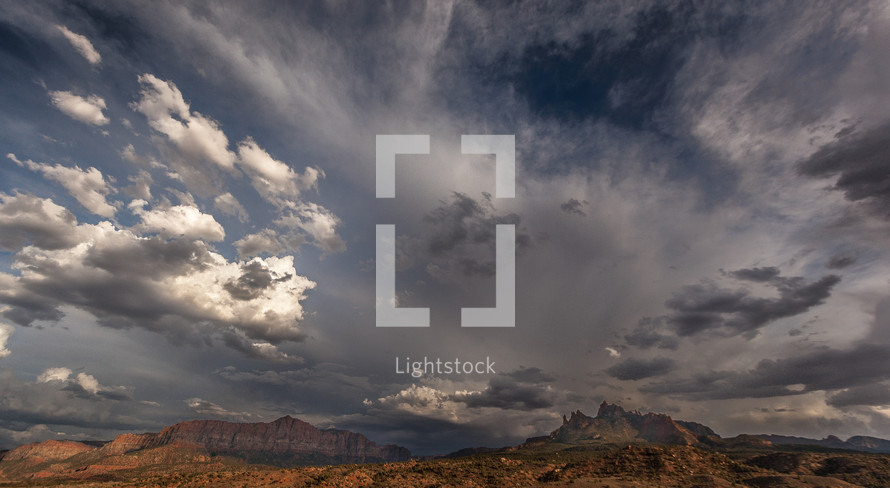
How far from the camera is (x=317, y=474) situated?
125 m

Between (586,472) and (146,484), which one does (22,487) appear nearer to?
(146,484)

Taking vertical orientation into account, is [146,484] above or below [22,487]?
above

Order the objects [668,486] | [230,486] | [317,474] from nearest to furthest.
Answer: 1. [668,486]
2. [230,486]
3. [317,474]

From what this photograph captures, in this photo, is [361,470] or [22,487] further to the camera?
[22,487]

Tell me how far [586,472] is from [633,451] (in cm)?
2182

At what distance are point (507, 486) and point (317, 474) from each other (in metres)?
60.4

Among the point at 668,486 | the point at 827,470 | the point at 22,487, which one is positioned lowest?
the point at 22,487

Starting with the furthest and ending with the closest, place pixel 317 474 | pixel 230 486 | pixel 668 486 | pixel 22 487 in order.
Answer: pixel 22 487
pixel 317 474
pixel 230 486
pixel 668 486

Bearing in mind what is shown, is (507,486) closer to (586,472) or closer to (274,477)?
(586,472)

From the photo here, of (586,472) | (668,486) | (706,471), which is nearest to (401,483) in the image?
(586,472)

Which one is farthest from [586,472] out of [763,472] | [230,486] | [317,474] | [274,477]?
[230,486]

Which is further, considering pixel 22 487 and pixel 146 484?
pixel 22 487

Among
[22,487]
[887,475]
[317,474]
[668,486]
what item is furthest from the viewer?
[22,487]

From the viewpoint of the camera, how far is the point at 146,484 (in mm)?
110438
